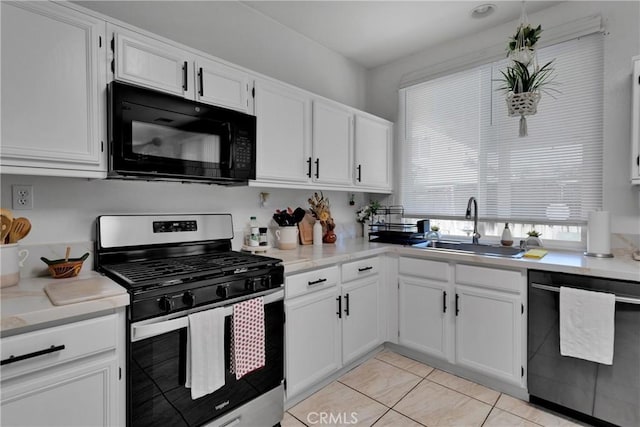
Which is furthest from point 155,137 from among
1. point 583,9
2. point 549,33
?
point 583,9

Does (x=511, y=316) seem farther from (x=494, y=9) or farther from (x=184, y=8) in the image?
(x=184, y=8)

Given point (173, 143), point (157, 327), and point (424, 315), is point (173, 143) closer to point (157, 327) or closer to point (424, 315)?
point (157, 327)

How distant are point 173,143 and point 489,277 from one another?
212cm

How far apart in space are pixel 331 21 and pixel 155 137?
1.86 meters

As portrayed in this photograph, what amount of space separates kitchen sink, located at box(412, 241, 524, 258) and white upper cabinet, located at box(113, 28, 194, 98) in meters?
2.05

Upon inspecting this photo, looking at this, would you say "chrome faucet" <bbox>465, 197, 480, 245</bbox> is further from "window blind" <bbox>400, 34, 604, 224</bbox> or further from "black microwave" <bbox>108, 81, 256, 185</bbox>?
"black microwave" <bbox>108, 81, 256, 185</bbox>

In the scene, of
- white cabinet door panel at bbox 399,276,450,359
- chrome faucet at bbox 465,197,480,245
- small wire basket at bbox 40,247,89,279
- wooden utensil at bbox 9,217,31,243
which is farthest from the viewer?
chrome faucet at bbox 465,197,480,245

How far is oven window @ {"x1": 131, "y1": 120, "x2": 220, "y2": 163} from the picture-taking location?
1.60m

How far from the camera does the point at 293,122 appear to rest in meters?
2.41

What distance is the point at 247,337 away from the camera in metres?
1.66

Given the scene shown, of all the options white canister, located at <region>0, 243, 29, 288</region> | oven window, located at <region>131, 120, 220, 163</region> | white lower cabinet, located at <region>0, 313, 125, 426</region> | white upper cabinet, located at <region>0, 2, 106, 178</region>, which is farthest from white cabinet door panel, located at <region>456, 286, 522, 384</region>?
white canister, located at <region>0, 243, 29, 288</region>

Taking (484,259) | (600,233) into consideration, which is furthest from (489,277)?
(600,233)

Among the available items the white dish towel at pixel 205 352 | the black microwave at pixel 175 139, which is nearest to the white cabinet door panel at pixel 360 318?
the white dish towel at pixel 205 352

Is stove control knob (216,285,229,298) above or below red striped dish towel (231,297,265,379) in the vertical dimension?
above
